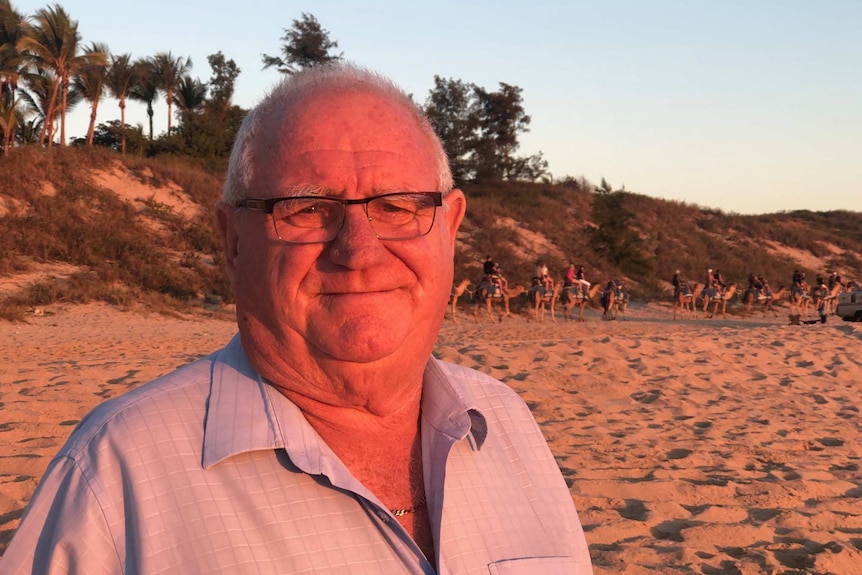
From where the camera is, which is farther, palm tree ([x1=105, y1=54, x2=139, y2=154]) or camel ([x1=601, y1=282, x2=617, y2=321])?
palm tree ([x1=105, y1=54, x2=139, y2=154])

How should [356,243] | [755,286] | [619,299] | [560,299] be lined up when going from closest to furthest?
[356,243], [560,299], [619,299], [755,286]

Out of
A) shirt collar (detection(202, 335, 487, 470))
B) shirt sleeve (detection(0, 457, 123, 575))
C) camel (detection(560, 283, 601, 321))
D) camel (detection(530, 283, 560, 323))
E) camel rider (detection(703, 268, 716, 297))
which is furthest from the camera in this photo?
camel rider (detection(703, 268, 716, 297))

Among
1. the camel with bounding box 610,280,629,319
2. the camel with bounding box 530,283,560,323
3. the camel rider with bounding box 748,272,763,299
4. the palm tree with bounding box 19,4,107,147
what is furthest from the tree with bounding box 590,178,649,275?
the palm tree with bounding box 19,4,107,147

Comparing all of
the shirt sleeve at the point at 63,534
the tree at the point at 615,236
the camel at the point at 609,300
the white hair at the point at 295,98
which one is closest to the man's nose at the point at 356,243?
the white hair at the point at 295,98

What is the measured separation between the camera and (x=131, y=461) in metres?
1.61

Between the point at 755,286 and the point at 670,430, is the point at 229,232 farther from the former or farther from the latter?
the point at 755,286

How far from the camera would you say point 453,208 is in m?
2.20

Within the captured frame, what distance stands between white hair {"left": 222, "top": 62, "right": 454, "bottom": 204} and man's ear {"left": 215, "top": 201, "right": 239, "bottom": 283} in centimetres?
2

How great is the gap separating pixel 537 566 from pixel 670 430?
606cm

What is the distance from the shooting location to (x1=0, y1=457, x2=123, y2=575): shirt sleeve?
1519mm

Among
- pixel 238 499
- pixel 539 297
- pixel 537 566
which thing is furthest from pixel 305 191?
pixel 539 297

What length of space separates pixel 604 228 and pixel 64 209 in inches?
854

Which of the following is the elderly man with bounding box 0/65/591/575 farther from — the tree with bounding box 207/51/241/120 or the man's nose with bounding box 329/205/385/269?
the tree with bounding box 207/51/241/120

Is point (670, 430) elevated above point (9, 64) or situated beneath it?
situated beneath
